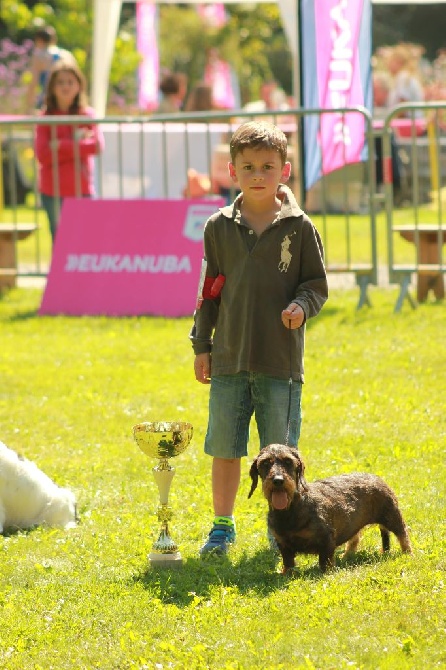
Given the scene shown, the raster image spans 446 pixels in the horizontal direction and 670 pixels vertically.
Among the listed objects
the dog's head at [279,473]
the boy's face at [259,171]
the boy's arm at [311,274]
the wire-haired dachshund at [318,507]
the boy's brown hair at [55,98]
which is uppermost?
the boy's brown hair at [55,98]

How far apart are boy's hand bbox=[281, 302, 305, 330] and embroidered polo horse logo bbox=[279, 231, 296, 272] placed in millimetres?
216

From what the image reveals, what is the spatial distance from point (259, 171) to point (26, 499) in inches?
76.7

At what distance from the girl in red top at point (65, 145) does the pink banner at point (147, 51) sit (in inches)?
644

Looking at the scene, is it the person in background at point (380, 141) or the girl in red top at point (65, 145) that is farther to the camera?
the person in background at point (380, 141)

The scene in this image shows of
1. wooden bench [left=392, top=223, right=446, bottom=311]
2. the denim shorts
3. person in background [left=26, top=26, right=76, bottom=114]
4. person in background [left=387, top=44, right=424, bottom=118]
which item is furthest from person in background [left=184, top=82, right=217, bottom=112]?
the denim shorts

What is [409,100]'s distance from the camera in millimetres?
23625

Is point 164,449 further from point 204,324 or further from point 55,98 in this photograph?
point 55,98

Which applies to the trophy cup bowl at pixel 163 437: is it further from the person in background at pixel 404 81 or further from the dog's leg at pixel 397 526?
the person in background at pixel 404 81

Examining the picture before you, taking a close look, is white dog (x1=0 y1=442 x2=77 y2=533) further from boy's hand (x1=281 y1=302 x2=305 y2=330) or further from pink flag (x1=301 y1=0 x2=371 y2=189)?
pink flag (x1=301 y1=0 x2=371 y2=189)

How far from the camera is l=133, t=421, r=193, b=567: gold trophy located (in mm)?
5328

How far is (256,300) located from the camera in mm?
5461

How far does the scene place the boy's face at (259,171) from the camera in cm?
529

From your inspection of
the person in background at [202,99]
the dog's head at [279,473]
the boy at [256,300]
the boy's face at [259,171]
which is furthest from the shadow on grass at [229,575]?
the person in background at [202,99]

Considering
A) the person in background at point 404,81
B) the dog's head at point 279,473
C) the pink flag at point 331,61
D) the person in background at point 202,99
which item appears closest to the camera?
the dog's head at point 279,473
